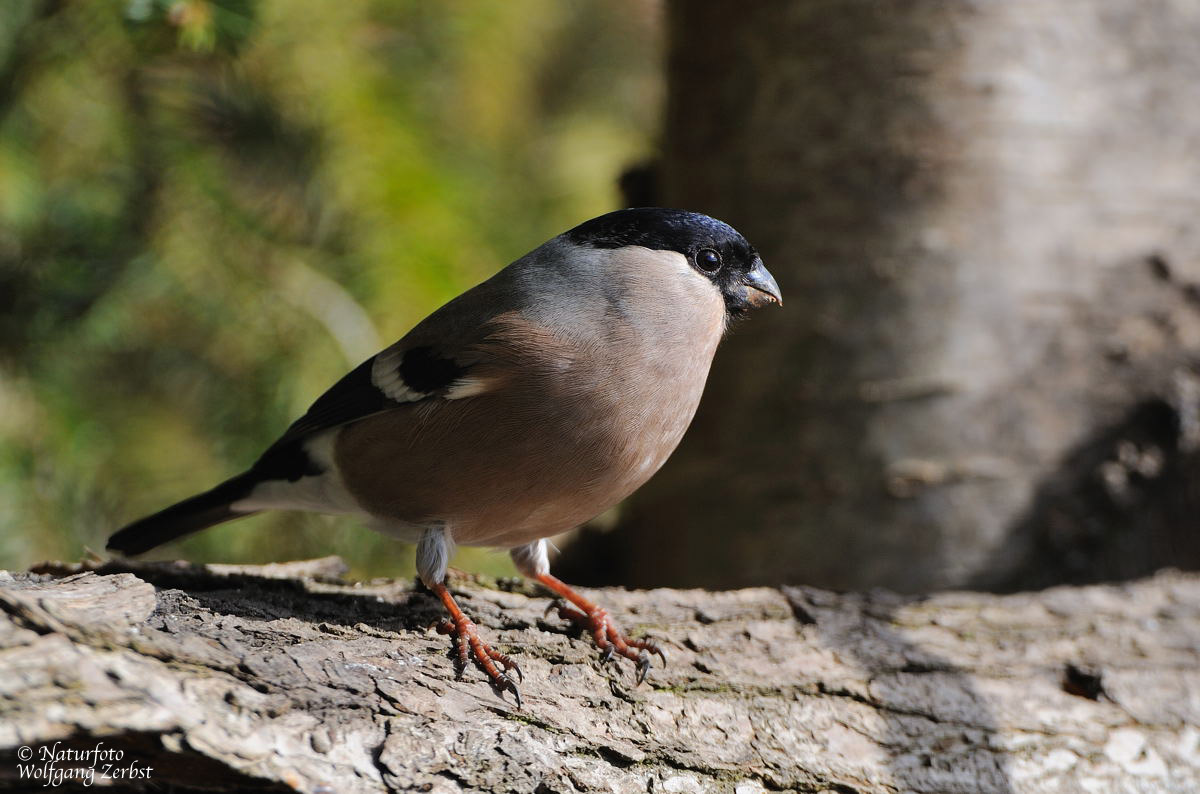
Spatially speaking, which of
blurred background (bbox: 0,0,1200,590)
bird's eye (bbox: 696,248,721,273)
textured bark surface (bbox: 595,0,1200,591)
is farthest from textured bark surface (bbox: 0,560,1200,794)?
bird's eye (bbox: 696,248,721,273)

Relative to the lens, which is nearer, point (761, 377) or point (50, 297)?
point (50, 297)

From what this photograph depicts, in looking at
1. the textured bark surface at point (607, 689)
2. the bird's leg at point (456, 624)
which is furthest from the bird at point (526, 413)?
the textured bark surface at point (607, 689)

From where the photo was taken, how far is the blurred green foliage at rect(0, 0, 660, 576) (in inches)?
155

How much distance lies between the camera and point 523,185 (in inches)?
266

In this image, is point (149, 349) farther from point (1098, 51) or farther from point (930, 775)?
point (1098, 51)

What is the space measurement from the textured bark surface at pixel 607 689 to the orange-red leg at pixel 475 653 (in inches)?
1.8

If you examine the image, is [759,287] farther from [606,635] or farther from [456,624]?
[456,624]

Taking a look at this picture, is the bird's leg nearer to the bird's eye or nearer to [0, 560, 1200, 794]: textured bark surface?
[0, 560, 1200, 794]: textured bark surface

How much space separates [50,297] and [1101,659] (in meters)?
4.19

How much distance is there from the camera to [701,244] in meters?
3.69

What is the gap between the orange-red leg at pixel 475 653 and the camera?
294 cm

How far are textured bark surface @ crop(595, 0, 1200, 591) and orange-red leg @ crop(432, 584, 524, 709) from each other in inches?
77.3

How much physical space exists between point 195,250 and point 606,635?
8.06 feet

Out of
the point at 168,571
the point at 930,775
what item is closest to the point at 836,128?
the point at 930,775
